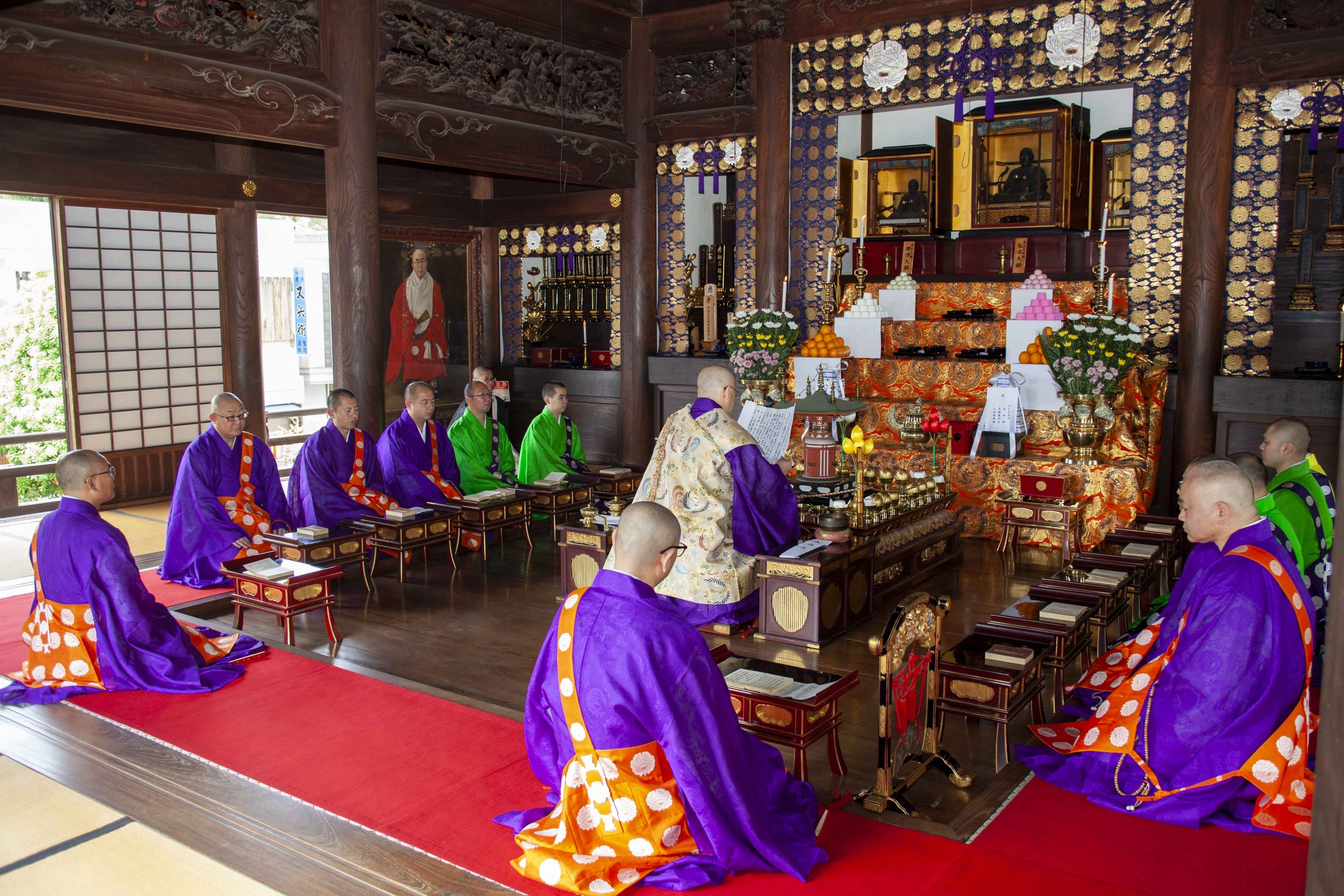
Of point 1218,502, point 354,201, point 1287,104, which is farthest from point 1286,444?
point 354,201

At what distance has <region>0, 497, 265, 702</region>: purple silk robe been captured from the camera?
15.5ft

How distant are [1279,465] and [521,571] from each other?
16.3 feet

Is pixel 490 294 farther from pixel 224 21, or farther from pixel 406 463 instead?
pixel 224 21

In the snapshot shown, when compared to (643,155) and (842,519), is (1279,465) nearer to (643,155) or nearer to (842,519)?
(842,519)

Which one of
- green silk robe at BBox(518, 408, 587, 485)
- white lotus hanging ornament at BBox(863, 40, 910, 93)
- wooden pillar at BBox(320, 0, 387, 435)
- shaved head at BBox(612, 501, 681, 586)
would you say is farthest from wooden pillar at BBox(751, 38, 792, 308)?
shaved head at BBox(612, 501, 681, 586)

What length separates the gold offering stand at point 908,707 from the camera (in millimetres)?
3588

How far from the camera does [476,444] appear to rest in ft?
29.2

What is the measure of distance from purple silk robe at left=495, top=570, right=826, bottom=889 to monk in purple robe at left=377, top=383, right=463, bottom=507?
5.41 m

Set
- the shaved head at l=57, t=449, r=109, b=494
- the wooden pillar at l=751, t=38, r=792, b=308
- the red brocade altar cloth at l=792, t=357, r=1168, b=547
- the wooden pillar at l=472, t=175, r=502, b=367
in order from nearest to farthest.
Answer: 1. the shaved head at l=57, t=449, r=109, b=494
2. the red brocade altar cloth at l=792, t=357, r=1168, b=547
3. the wooden pillar at l=751, t=38, r=792, b=308
4. the wooden pillar at l=472, t=175, r=502, b=367

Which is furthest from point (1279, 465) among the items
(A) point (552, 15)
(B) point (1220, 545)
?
(A) point (552, 15)

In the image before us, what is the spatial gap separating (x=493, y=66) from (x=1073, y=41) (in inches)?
211

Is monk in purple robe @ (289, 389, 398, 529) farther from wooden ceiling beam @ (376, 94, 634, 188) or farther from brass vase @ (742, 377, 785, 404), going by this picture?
brass vase @ (742, 377, 785, 404)

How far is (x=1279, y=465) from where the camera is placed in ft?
16.9

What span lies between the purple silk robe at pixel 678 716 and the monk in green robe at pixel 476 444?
5.84 metres
